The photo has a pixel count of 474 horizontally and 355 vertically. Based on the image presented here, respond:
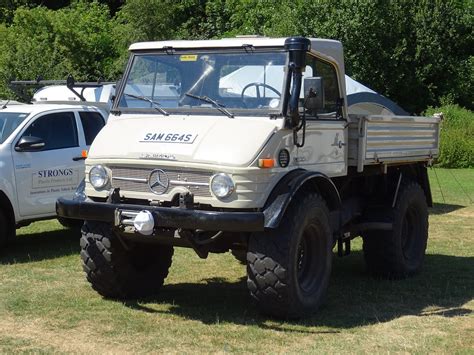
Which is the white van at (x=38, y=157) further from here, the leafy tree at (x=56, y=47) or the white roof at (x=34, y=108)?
the leafy tree at (x=56, y=47)

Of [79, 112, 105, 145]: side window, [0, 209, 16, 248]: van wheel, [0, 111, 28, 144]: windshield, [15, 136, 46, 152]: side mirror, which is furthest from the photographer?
[79, 112, 105, 145]: side window

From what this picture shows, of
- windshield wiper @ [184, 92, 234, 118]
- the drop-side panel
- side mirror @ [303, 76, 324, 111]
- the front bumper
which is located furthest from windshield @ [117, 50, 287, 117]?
the drop-side panel

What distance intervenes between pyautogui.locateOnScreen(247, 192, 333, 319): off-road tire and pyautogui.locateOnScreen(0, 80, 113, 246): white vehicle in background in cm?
425

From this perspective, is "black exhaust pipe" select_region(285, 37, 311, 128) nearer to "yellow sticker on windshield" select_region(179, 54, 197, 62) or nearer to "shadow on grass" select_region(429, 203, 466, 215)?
"yellow sticker on windshield" select_region(179, 54, 197, 62)

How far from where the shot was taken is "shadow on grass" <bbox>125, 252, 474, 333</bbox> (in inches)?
272

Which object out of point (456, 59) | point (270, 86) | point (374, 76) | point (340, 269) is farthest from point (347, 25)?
point (270, 86)

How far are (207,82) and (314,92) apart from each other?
1.03 metres

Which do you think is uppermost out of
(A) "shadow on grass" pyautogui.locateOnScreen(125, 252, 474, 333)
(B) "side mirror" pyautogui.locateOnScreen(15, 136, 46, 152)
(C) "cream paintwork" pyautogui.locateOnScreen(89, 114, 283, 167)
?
(C) "cream paintwork" pyautogui.locateOnScreen(89, 114, 283, 167)

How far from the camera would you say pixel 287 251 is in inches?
255

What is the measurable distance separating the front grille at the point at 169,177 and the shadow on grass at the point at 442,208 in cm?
893

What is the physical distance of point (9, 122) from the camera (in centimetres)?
1033

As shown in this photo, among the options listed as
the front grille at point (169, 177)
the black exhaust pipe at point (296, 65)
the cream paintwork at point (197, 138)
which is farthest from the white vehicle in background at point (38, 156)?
the black exhaust pipe at point (296, 65)

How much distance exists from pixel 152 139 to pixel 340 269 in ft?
11.7

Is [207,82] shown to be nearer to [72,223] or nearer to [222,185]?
[222,185]
